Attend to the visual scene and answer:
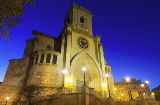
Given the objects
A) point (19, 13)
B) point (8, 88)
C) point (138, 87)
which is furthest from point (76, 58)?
point (138, 87)

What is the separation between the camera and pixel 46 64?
21875mm

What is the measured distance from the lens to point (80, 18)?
3453 centimetres

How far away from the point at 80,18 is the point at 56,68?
17480mm

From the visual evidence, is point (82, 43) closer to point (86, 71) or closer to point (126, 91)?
point (86, 71)

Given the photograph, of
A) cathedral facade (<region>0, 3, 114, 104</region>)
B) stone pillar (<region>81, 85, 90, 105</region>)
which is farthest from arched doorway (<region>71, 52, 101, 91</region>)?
stone pillar (<region>81, 85, 90, 105</region>)

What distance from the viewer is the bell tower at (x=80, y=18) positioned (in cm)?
3195

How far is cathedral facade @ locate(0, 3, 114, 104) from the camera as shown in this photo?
20.3 metres

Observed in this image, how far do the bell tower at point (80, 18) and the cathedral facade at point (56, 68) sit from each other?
100 cm

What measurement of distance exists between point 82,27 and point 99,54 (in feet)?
27.2

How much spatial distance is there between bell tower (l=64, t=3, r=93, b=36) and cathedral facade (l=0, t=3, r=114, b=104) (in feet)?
3.27

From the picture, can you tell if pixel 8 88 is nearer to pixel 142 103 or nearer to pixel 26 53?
pixel 26 53

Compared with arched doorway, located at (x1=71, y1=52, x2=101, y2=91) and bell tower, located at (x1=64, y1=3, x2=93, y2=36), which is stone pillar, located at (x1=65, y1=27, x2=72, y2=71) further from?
bell tower, located at (x1=64, y1=3, x2=93, y2=36)

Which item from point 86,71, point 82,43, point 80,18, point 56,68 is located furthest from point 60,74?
point 80,18

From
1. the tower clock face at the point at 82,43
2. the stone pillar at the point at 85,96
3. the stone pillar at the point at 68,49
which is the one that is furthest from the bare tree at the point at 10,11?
the tower clock face at the point at 82,43
